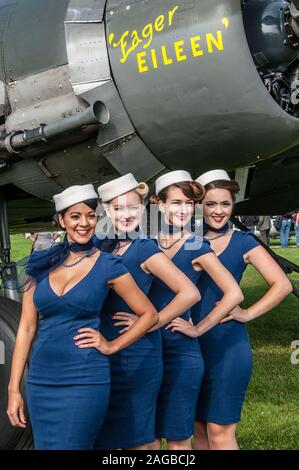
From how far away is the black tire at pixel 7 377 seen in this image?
4066mm

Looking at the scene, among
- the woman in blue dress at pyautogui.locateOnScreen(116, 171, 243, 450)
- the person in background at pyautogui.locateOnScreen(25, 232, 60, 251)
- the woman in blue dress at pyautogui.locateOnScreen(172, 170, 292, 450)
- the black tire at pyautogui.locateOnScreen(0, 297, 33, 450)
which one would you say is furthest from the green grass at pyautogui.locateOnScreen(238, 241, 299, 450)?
the person in background at pyautogui.locateOnScreen(25, 232, 60, 251)

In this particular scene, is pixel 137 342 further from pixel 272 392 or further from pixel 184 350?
pixel 272 392

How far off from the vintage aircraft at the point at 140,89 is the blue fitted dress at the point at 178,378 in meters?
0.99

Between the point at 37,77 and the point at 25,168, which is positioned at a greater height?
the point at 37,77

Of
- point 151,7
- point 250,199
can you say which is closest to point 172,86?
point 151,7

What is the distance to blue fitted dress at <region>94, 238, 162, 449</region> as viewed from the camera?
122 inches

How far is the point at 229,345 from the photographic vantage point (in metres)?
3.51

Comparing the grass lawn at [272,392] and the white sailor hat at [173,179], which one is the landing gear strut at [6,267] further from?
the grass lawn at [272,392]

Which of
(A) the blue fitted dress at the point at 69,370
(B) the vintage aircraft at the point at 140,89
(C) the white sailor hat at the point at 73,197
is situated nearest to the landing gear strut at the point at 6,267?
(B) the vintage aircraft at the point at 140,89

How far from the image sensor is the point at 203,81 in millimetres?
3988

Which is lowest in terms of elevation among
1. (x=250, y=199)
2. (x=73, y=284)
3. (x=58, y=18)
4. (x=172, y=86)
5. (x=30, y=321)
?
(x=250, y=199)

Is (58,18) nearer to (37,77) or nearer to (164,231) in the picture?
(37,77)

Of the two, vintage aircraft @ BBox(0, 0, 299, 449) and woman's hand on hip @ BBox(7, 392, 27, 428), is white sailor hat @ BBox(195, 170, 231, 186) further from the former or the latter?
woman's hand on hip @ BBox(7, 392, 27, 428)
